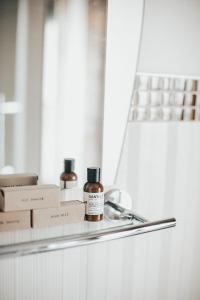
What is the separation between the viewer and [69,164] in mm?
1220

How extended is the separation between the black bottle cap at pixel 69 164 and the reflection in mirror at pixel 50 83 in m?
0.02

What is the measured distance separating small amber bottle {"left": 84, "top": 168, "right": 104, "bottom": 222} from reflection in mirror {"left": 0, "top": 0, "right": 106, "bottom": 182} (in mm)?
203

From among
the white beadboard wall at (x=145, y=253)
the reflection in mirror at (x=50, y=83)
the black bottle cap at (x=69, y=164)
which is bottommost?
the white beadboard wall at (x=145, y=253)

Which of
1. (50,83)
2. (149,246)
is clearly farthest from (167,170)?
(50,83)

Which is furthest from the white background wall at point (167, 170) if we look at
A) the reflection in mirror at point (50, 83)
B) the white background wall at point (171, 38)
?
the reflection in mirror at point (50, 83)

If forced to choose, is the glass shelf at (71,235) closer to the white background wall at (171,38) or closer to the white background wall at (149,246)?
the white background wall at (149,246)

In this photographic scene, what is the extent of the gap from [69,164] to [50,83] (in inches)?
9.9

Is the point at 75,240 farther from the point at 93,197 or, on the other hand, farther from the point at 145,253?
the point at 145,253

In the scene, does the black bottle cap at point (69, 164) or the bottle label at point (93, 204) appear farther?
the black bottle cap at point (69, 164)

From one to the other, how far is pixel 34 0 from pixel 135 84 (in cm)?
42

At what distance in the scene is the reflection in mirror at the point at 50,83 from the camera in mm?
1119

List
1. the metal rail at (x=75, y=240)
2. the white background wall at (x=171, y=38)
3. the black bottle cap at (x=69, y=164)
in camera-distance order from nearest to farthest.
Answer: the metal rail at (x=75, y=240), the black bottle cap at (x=69, y=164), the white background wall at (x=171, y=38)

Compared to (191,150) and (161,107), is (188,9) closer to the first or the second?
(161,107)

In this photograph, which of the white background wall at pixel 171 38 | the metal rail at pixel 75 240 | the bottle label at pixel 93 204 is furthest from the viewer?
the white background wall at pixel 171 38
